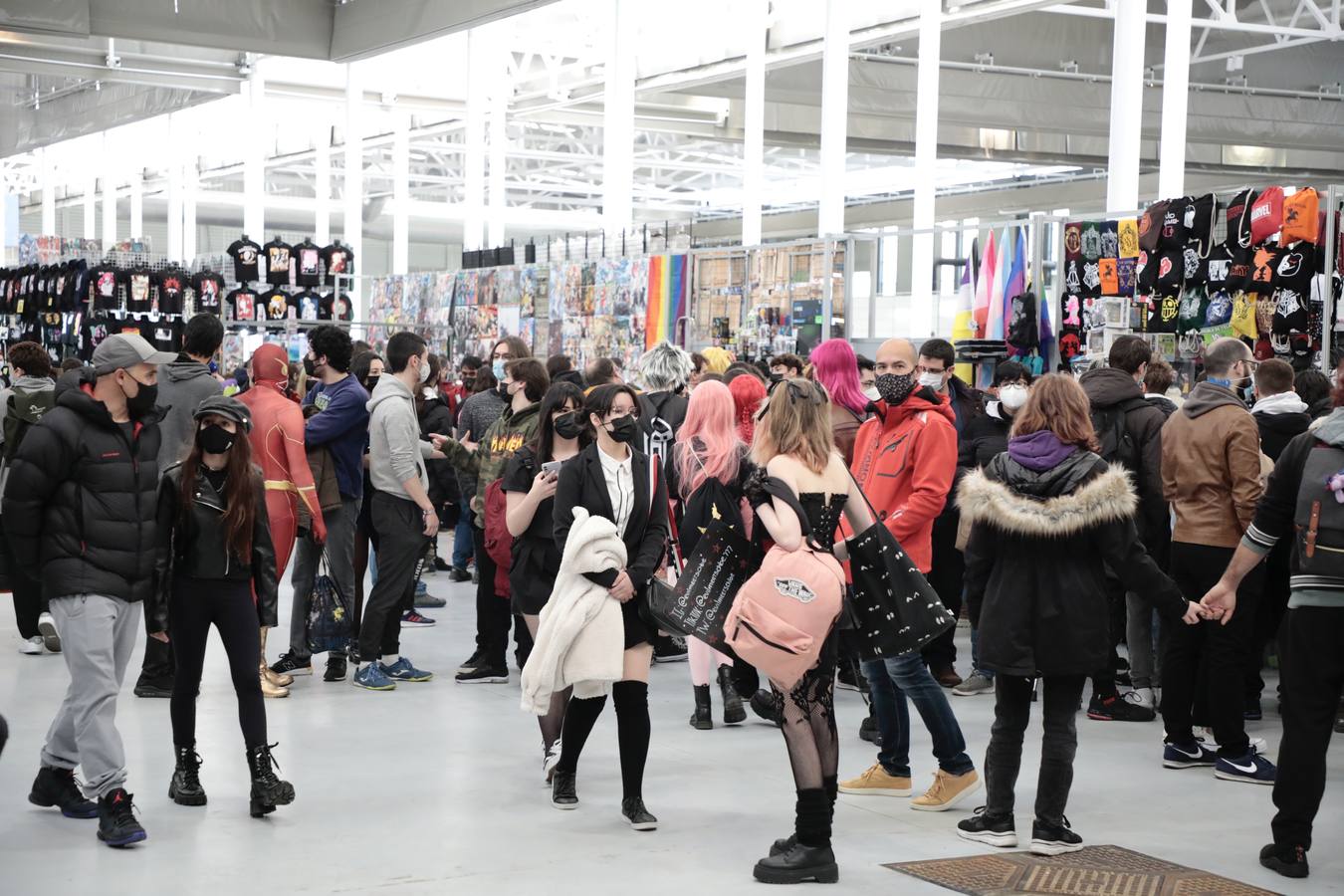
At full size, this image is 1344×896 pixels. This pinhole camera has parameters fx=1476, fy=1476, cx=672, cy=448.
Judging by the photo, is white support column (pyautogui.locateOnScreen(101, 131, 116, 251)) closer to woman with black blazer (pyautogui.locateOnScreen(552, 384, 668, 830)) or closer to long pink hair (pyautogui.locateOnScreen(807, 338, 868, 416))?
long pink hair (pyautogui.locateOnScreen(807, 338, 868, 416))

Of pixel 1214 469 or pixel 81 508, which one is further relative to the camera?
pixel 1214 469

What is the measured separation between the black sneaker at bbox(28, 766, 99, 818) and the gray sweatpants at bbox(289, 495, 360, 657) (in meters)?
2.22

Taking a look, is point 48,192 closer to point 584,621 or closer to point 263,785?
point 263,785

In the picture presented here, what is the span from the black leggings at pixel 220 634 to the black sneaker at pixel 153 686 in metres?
1.94

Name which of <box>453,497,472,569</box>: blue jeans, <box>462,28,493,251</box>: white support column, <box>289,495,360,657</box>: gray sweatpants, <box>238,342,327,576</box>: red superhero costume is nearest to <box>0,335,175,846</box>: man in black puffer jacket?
<box>238,342,327,576</box>: red superhero costume

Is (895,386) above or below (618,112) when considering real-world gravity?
below

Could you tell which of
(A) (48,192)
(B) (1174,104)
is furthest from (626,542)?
(A) (48,192)

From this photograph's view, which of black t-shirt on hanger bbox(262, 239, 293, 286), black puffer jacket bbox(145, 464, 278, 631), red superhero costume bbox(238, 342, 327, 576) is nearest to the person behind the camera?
black puffer jacket bbox(145, 464, 278, 631)

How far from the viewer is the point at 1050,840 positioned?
14.8ft

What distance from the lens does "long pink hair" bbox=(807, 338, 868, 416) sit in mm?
6379

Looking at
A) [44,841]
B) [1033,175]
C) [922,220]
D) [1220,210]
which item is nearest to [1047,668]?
[44,841]

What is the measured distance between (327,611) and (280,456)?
923 millimetres

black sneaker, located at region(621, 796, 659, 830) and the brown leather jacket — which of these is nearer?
black sneaker, located at region(621, 796, 659, 830)

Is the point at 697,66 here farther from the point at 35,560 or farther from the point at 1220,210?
the point at 35,560
